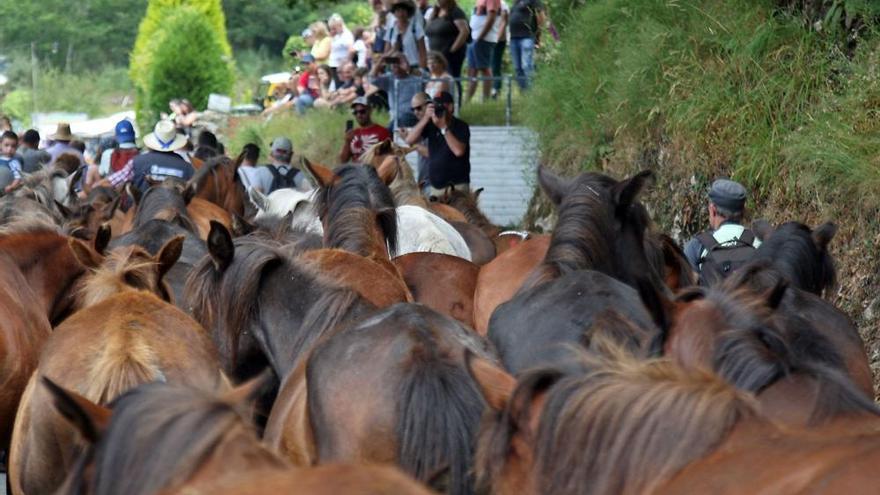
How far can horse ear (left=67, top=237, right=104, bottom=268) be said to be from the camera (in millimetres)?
7773

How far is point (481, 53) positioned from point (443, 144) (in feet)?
26.4

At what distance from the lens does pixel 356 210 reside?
8414 mm

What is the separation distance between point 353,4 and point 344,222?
5842 centimetres

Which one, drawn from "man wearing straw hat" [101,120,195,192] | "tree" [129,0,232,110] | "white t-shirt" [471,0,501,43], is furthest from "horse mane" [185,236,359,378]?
"tree" [129,0,232,110]

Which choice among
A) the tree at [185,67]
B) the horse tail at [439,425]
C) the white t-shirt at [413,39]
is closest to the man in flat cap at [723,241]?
the horse tail at [439,425]

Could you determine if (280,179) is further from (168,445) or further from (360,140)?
(168,445)

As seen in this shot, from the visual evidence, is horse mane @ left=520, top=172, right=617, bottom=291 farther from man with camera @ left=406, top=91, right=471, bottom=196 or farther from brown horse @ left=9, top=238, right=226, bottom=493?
man with camera @ left=406, top=91, right=471, bottom=196

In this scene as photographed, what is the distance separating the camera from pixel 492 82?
2575 cm

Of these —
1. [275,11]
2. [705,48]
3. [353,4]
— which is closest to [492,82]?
[705,48]

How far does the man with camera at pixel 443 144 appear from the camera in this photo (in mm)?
16547

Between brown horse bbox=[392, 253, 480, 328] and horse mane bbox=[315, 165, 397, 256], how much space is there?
1.61ft

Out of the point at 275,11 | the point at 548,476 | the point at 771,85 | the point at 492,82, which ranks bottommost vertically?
the point at 275,11

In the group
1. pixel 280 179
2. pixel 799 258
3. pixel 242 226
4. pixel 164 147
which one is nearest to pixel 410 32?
pixel 280 179

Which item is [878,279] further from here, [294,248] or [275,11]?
[275,11]
